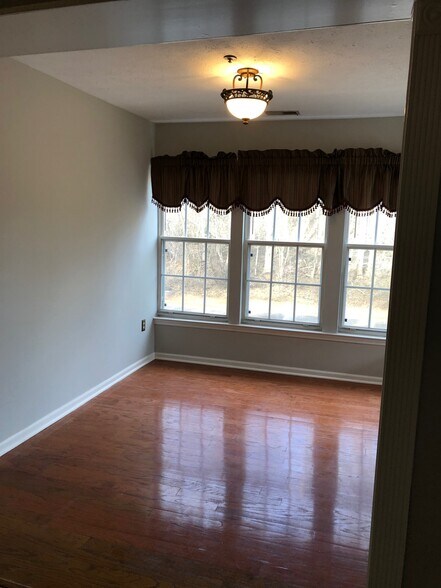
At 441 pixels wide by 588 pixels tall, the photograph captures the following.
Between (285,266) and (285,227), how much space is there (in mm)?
404

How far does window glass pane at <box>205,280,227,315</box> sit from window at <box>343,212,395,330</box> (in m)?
1.28

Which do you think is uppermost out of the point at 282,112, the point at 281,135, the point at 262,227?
the point at 282,112

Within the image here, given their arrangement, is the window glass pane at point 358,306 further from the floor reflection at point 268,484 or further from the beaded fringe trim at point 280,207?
the floor reflection at point 268,484

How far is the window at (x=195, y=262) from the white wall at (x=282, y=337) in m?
0.27

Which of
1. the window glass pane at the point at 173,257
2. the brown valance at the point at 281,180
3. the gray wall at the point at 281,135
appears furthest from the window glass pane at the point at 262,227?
the window glass pane at the point at 173,257

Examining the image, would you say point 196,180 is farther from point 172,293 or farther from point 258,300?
point 258,300

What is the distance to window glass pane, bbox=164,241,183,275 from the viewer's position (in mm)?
5344

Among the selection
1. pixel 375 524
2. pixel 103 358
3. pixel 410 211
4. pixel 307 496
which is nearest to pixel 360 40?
pixel 410 211

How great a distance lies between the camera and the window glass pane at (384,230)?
4691 millimetres

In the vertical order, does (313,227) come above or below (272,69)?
below

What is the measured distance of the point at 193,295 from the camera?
17.6 ft

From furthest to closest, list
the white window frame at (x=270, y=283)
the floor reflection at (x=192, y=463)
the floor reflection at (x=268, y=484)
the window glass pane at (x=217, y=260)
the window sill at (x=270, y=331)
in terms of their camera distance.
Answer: the window glass pane at (x=217, y=260) < the white window frame at (x=270, y=283) < the window sill at (x=270, y=331) < the floor reflection at (x=192, y=463) < the floor reflection at (x=268, y=484)

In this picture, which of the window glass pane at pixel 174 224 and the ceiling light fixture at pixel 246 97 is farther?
the window glass pane at pixel 174 224

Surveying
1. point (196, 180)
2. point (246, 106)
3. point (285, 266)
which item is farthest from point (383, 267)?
point (246, 106)
